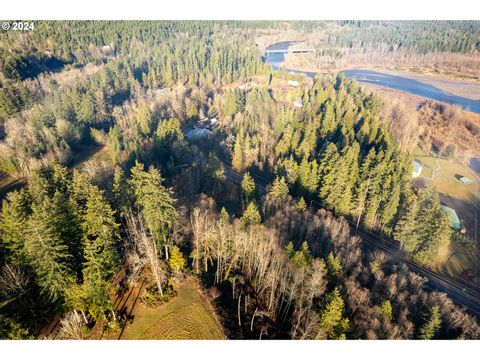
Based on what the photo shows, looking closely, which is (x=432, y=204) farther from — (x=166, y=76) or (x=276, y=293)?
(x=166, y=76)

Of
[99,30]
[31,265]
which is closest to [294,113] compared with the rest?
[31,265]

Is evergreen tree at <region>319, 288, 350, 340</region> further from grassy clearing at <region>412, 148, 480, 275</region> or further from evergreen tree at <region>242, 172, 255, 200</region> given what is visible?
grassy clearing at <region>412, 148, 480, 275</region>

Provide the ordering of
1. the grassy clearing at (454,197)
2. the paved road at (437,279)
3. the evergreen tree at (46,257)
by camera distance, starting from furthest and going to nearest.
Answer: the grassy clearing at (454,197)
the paved road at (437,279)
the evergreen tree at (46,257)

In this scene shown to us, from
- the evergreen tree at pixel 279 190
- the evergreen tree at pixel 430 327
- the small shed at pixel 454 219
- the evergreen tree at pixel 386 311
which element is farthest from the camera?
the small shed at pixel 454 219

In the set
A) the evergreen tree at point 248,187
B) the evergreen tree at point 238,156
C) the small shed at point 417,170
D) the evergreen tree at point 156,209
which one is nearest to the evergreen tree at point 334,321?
the evergreen tree at point 156,209

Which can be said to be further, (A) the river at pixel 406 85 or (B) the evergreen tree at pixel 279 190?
(A) the river at pixel 406 85

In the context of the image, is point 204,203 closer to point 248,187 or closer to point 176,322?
point 248,187

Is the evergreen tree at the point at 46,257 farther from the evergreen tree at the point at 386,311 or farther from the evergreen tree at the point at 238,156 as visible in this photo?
the evergreen tree at the point at 238,156
